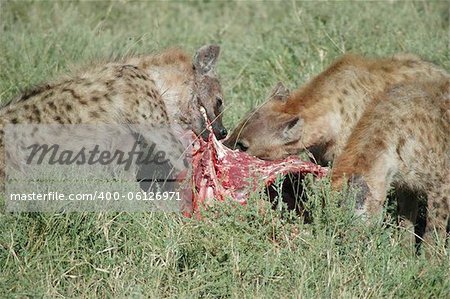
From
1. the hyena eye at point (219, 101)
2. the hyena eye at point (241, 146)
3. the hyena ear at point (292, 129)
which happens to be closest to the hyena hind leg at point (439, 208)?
the hyena ear at point (292, 129)

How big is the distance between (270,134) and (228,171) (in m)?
0.40

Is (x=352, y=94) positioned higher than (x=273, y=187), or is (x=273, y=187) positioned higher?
(x=352, y=94)

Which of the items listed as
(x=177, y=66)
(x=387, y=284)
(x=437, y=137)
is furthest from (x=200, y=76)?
(x=387, y=284)

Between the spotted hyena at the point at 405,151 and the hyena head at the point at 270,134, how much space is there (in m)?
0.46

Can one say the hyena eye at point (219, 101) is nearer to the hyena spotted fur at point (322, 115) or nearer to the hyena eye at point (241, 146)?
the hyena spotted fur at point (322, 115)

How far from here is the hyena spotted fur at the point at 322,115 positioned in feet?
20.6

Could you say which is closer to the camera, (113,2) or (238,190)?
(238,190)

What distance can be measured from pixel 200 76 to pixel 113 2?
2753 mm

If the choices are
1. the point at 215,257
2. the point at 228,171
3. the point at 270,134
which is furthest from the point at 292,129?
the point at 215,257

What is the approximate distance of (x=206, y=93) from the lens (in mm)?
6906

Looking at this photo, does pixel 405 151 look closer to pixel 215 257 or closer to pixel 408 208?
pixel 408 208

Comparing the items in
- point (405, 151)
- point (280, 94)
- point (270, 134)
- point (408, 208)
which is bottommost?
point (408, 208)

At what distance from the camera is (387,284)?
507 cm

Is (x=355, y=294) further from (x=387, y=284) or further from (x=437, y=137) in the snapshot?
(x=437, y=137)
